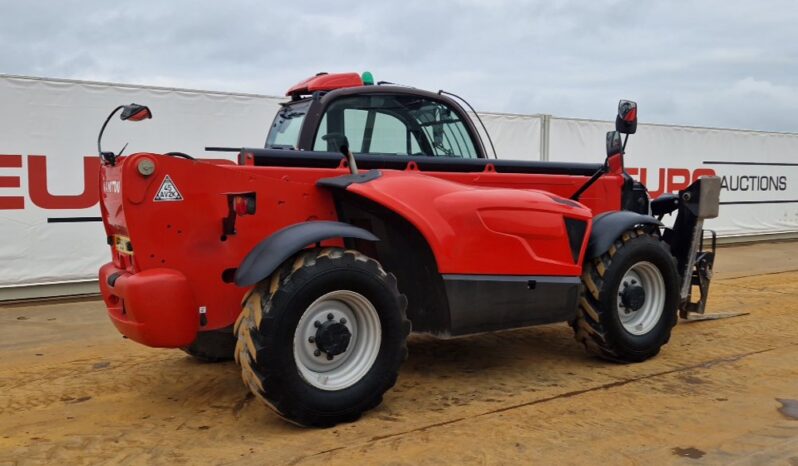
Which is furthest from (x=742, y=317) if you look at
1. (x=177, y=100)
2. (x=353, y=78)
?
(x=177, y=100)

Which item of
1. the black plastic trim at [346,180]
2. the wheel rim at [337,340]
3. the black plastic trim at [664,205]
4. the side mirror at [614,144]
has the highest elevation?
the side mirror at [614,144]

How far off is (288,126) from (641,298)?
3.00 meters

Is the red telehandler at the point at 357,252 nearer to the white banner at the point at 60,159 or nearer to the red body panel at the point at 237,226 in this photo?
the red body panel at the point at 237,226

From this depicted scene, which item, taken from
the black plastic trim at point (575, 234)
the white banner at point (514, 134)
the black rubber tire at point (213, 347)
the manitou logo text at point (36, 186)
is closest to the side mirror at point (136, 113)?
the black rubber tire at point (213, 347)

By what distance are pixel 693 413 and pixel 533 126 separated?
9.13 metres

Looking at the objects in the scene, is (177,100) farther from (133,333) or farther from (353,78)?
(133,333)

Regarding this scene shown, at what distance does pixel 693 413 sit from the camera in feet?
13.6

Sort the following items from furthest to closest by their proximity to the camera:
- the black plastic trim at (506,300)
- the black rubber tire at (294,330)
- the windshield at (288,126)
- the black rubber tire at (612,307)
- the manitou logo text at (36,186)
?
the manitou logo text at (36,186)
the windshield at (288,126)
the black rubber tire at (612,307)
the black plastic trim at (506,300)
the black rubber tire at (294,330)

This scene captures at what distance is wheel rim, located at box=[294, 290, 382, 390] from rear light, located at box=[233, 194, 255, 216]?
2.14 feet

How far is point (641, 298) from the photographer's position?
5.32 metres

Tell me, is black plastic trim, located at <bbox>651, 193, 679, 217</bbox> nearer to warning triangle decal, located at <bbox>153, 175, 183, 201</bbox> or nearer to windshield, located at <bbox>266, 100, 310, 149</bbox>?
windshield, located at <bbox>266, 100, 310, 149</bbox>

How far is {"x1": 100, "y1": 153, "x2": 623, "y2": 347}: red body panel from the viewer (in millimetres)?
3826

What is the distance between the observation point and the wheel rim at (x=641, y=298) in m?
5.27

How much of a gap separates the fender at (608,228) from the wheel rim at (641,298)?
0.32m
